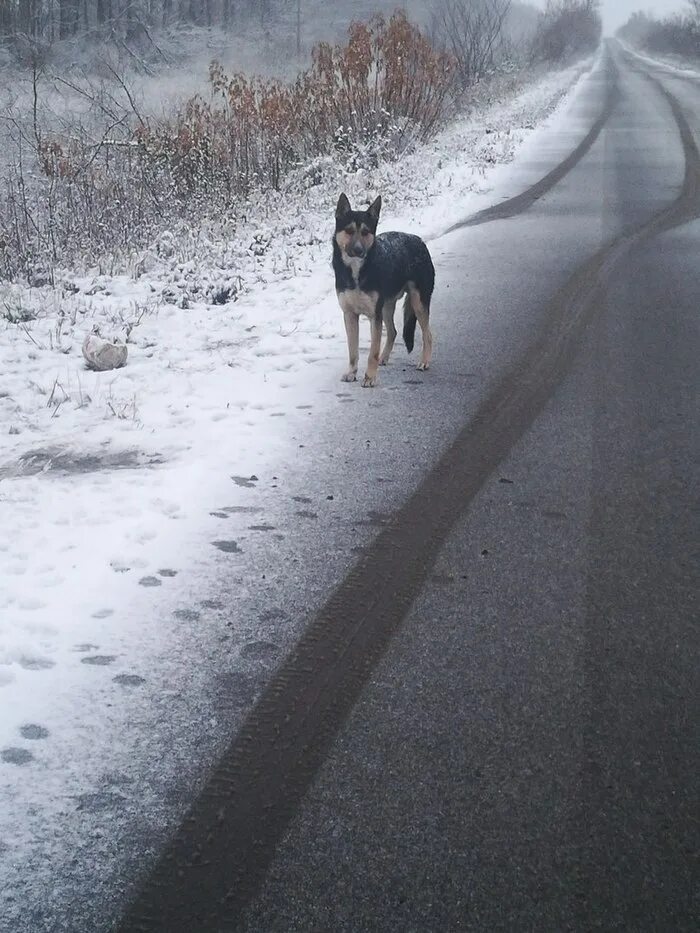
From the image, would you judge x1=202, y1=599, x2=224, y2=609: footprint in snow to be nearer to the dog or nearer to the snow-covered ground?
the snow-covered ground

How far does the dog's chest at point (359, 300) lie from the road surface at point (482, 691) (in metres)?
0.58

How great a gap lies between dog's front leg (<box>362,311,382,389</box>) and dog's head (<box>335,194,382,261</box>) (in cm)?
48

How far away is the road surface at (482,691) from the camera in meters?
2.16

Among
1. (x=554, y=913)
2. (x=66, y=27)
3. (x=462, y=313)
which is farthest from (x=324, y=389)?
(x=66, y=27)

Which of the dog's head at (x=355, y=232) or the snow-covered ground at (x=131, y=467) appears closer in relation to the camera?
the snow-covered ground at (x=131, y=467)

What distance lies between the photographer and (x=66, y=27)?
39188 millimetres

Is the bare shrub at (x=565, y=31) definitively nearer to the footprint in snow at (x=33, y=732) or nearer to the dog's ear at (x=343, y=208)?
the dog's ear at (x=343, y=208)

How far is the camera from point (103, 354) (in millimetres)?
6867

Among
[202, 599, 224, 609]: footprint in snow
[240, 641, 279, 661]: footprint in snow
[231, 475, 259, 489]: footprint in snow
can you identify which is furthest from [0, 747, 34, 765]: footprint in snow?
[231, 475, 259, 489]: footprint in snow

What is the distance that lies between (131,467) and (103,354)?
233cm

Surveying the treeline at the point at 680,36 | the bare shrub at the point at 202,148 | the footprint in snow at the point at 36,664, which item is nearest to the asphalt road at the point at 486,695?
the footprint in snow at the point at 36,664

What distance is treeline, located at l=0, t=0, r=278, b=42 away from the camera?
96.7 feet

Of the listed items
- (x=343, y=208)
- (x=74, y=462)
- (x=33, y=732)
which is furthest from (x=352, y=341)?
(x=33, y=732)

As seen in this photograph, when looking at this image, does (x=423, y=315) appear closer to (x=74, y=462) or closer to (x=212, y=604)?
(x=74, y=462)
